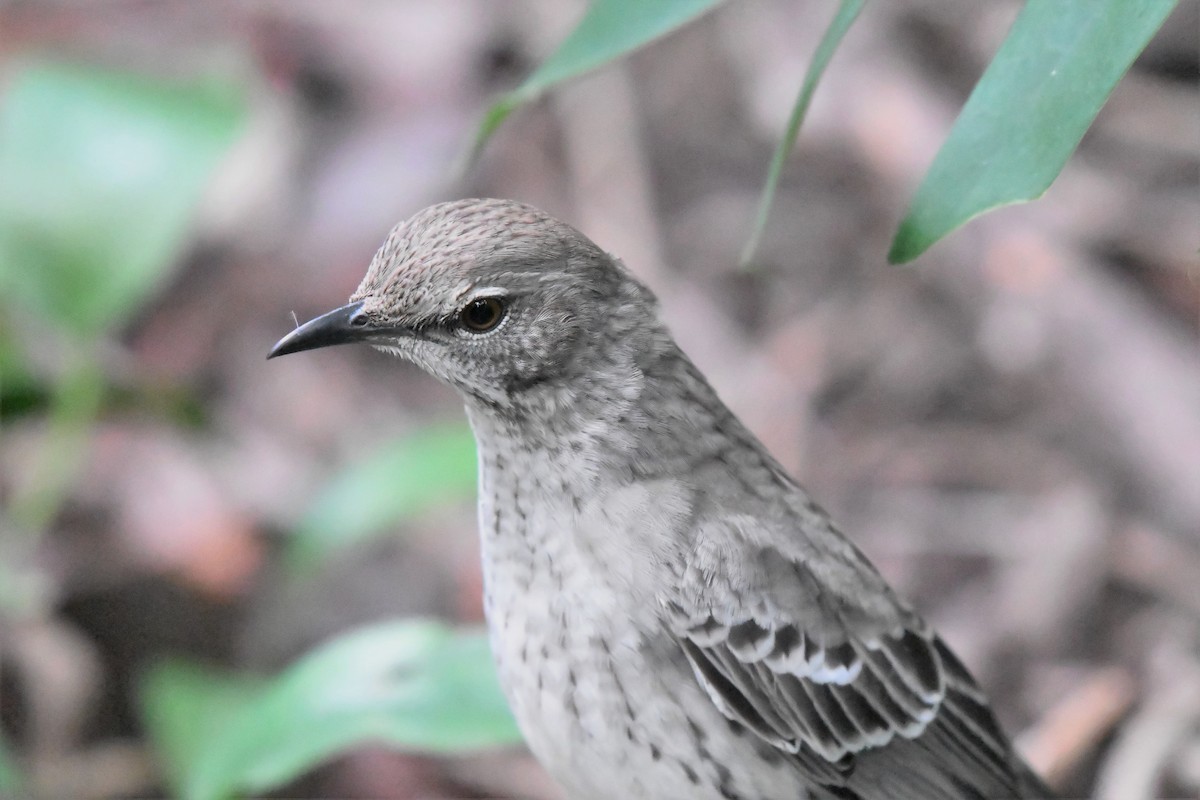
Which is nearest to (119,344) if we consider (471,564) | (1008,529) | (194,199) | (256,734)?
(194,199)

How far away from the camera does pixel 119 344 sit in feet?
22.3

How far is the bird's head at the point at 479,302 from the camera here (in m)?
3.01

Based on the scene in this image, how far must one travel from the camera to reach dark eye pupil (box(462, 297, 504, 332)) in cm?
304

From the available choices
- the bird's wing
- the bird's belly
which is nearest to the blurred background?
the bird's belly

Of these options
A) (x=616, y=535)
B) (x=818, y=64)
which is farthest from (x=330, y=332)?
(x=818, y=64)

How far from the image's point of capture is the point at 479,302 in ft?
9.94

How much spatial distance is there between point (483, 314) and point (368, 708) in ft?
4.17

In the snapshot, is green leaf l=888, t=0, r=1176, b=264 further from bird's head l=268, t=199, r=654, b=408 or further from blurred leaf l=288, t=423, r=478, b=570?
blurred leaf l=288, t=423, r=478, b=570

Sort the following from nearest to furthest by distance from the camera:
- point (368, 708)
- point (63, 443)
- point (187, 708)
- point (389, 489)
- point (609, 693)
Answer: point (609, 693) < point (368, 708) < point (187, 708) < point (389, 489) < point (63, 443)

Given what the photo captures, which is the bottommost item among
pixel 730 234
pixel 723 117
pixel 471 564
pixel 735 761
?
pixel 735 761

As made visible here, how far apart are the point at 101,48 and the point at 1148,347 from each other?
5.24 metres

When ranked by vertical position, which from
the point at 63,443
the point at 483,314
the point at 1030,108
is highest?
the point at 63,443

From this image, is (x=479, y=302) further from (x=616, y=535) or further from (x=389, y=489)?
(x=389, y=489)

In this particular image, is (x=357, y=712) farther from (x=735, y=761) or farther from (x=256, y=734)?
(x=735, y=761)
